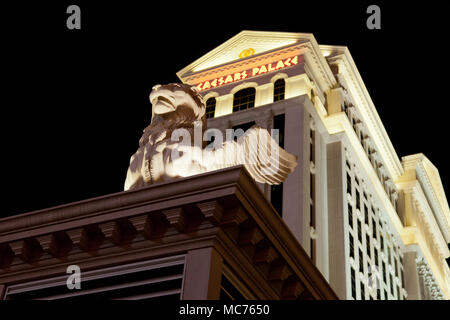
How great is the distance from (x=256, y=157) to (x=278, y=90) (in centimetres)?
3615

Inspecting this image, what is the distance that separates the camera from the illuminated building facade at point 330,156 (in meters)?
41.5

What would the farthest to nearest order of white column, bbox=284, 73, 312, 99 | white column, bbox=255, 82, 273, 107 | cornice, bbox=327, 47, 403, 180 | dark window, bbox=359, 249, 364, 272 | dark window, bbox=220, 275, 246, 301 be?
cornice, bbox=327, 47, 403, 180
white column, bbox=255, 82, 273, 107
white column, bbox=284, 73, 312, 99
dark window, bbox=359, 249, 364, 272
dark window, bbox=220, 275, 246, 301

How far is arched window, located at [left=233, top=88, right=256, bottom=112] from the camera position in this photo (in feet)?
159

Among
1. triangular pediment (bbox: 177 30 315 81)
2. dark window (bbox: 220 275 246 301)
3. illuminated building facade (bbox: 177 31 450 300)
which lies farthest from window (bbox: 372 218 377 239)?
dark window (bbox: 220 275 246 301)

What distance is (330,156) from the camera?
48562 mm

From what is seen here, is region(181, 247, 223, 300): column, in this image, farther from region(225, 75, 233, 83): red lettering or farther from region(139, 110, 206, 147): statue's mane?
region(225, 75, 233, 83): red lettering

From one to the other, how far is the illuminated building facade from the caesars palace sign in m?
0.08

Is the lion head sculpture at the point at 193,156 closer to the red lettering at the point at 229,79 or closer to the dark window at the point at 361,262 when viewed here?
the dark window at the point at 361,262

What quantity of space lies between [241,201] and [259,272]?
1592 mm

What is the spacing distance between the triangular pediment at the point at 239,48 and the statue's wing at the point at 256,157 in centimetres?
3905

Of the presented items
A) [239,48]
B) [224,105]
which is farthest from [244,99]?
→ [239,48]

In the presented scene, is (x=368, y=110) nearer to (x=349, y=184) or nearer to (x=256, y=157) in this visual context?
(x=349, y=184)

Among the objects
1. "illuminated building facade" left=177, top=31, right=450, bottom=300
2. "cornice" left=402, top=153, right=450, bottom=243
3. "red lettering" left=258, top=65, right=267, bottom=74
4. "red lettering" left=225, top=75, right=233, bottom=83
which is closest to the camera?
"illuminated building facade" left=177, top=31, right=450, bottom=300

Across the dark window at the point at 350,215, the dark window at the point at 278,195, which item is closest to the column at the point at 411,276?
the dark window at the point at 350,215
